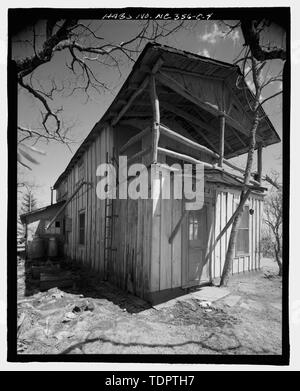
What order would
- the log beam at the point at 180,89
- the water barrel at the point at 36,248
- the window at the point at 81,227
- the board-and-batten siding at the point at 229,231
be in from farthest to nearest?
the water barrel at the point at 36,248 < the window at the point at 81,227 < the board-and-batten siding at the point at 229,231 < the log beam at the point at 180,89

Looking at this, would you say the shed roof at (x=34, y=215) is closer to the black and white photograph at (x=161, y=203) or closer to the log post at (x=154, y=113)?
the black and white photograph at (x=161, y=203)

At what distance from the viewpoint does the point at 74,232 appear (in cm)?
1217

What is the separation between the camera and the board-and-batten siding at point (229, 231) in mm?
7418

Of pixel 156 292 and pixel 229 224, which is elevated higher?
pixel 229 224

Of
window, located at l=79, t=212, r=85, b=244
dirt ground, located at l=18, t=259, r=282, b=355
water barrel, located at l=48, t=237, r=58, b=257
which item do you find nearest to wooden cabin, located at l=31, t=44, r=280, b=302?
dirt ground, located at l=18, t=259, r=282, b=355

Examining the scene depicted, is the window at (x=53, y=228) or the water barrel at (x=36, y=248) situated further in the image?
the window at (x=53, y=228)

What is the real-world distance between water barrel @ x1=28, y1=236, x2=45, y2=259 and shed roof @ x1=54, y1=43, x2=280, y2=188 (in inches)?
281

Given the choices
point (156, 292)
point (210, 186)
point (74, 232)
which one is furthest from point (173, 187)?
point (74, 232)

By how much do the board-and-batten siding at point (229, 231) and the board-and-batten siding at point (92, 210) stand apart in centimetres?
382

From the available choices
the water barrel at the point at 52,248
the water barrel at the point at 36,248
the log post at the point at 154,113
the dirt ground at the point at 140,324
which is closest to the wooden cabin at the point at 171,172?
the log post at the point at 154,113

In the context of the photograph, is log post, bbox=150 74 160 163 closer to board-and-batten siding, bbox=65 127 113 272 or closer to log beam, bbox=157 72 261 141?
log beam, bbox=157 72 261 141
